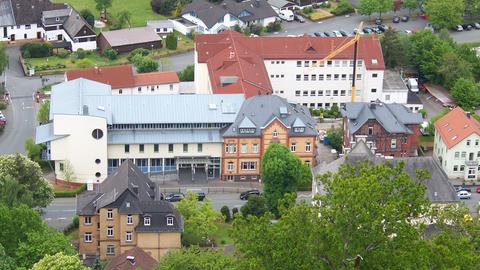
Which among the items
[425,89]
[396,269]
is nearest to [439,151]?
[425,89]

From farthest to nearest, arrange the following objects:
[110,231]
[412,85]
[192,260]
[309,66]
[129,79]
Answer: [412,85], [309,66], [129,79], [110,231], [192,260]

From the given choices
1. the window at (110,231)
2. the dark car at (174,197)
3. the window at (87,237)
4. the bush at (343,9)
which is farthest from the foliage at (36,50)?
the window at (110,231)

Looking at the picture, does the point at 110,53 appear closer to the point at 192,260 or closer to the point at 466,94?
the point at 466,94

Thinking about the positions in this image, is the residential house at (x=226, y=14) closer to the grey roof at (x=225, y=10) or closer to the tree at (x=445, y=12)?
the grey roof at (x=225, y=10)

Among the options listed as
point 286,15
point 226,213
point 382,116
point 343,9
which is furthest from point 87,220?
point 343,9

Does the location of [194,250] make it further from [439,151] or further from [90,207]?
[439,151]

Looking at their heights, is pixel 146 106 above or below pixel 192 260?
above
